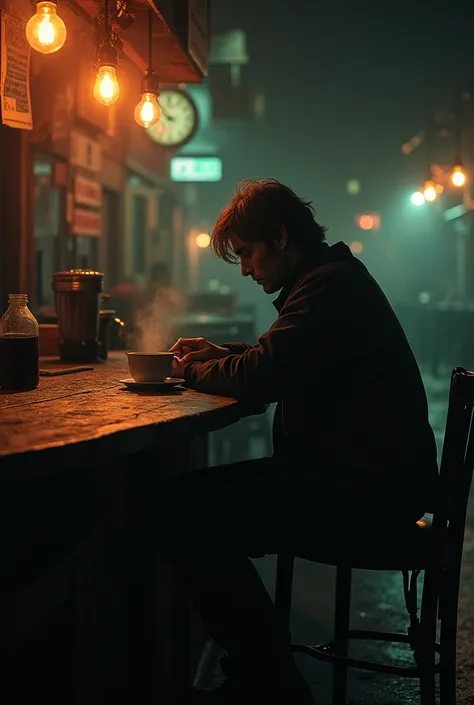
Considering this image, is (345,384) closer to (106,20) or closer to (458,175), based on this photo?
(106,20)

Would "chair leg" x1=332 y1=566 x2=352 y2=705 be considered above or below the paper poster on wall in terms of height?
below

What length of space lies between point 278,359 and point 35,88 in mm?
3645

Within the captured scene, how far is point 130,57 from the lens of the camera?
4.98 m

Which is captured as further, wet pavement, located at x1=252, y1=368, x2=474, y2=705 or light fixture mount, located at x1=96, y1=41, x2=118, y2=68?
light fixture mount, located at x1=96, y1=41, x2=118, y2=68

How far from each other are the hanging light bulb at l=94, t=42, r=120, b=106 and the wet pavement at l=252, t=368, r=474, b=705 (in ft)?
9.24

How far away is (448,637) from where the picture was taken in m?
2.67

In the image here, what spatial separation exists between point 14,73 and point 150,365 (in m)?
2.13

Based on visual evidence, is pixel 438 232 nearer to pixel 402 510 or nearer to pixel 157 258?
pixel 157 258

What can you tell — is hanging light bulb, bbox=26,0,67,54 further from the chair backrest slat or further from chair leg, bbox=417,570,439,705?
chair leg, bbox=417,570,439,705

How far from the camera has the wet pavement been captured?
3584mm

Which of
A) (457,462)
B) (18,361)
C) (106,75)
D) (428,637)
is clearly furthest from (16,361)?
(106,75)

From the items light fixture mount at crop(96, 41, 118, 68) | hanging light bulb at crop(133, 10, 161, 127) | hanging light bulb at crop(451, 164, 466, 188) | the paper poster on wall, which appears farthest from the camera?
hanging light bulb at crop(451, 164, 466, 188)

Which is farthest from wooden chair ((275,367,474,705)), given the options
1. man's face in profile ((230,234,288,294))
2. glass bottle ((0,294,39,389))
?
glass bottle ((0,294,39,389))

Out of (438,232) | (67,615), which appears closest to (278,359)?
(67,615)
